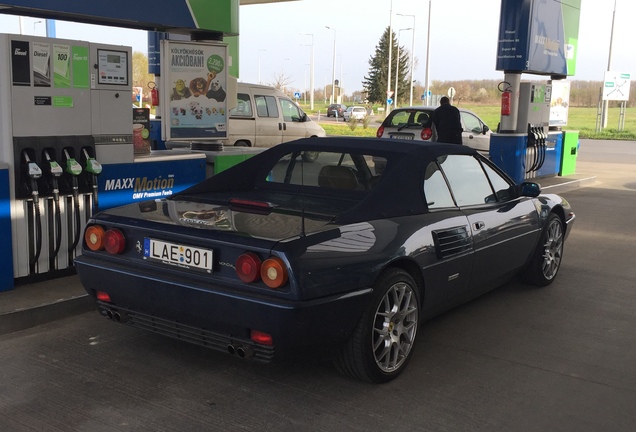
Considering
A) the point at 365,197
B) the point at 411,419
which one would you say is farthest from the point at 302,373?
the point at 365,197

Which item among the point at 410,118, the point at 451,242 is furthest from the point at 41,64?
the point at 410,118

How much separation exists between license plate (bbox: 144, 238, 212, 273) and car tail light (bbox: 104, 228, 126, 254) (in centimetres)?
18

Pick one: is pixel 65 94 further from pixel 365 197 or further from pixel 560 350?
pixel 560 350

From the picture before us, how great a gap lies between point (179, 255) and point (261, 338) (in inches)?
26.6

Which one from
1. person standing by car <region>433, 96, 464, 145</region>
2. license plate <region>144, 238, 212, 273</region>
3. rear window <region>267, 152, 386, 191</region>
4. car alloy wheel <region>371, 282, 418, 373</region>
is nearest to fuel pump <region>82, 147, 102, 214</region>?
rear window <region>267, 152, 386, 191</region>

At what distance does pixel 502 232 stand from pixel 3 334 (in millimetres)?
→ 3704

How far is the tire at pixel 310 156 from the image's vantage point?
5055mm

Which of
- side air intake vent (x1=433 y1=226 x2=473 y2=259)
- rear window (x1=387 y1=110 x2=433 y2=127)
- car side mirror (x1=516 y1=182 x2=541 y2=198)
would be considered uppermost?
rear window (x1=387 y1=110 x2=433 y2=127)

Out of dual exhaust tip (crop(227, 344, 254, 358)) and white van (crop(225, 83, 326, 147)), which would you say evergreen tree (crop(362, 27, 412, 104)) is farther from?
dual exhaust tip (crop(227, 344, 254, 358))

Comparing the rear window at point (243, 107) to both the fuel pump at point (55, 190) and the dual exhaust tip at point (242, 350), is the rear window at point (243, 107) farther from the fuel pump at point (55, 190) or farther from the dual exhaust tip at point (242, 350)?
the dual exhaust tip at point (242, 350)

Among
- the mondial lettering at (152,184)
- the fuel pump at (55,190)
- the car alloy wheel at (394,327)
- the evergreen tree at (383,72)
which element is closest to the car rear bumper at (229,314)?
the car alloy wheel at (394,327)

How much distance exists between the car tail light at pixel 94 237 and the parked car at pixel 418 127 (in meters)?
11.7

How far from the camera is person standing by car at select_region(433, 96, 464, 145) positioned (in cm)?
1387

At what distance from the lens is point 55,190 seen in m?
5.86
